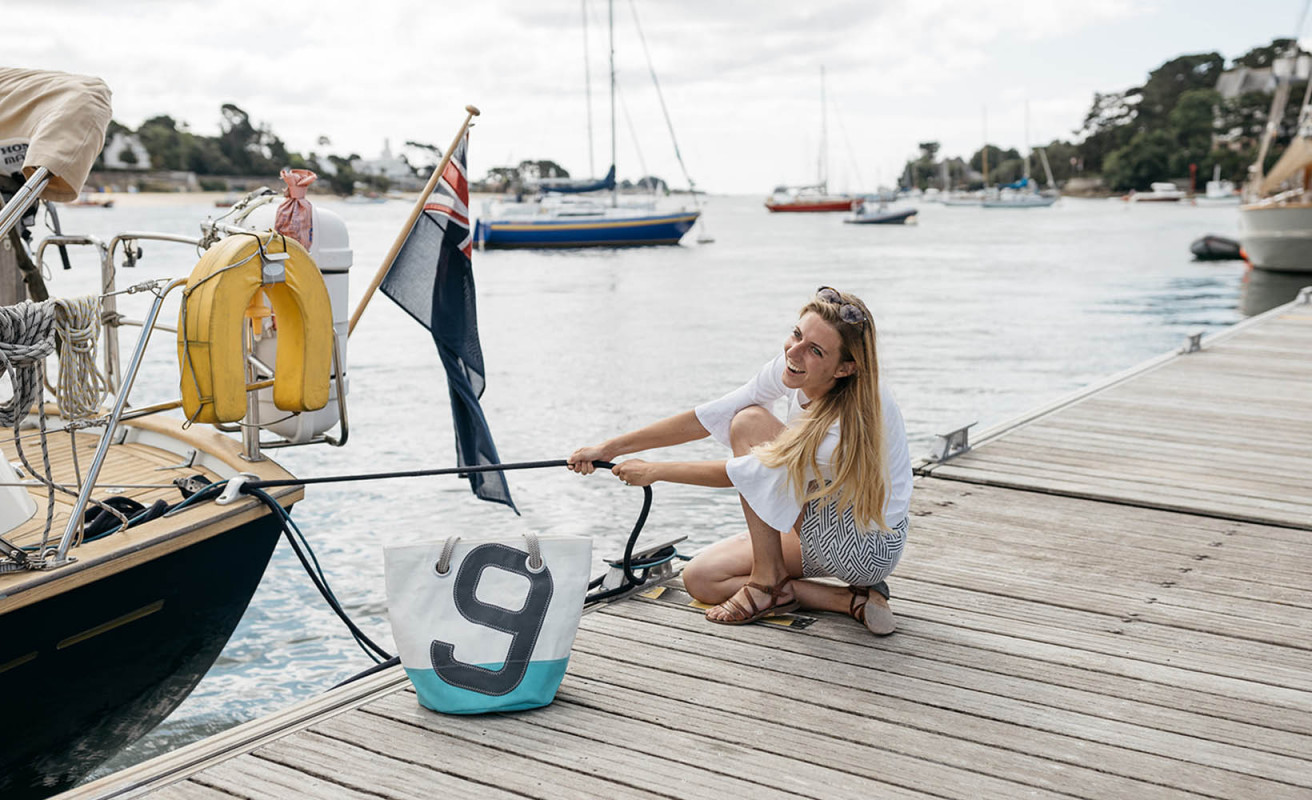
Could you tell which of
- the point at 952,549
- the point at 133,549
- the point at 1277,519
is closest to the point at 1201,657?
the point at 952,549

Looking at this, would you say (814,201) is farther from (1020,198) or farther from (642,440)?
(642,440)

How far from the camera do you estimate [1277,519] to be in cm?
514

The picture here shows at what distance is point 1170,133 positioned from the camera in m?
116

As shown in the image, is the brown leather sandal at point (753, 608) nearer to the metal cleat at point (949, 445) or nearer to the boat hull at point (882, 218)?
the metal cleat at point (949, 445)

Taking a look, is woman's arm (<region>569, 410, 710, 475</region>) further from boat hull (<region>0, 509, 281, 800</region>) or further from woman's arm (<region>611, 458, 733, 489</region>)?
boat hull (<region>0, 509, 281, 800</region>)

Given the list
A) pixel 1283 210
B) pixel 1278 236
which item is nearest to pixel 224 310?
pixel 1283 210

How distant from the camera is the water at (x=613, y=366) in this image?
7223 mm

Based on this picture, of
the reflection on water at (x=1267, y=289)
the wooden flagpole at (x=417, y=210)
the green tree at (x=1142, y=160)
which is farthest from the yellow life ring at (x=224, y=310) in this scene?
the green tree at (x=1142, y=160)

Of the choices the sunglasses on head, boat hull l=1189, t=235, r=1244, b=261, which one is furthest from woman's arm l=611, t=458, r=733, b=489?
boat hull l=1189, t=235, r=1244, b=261

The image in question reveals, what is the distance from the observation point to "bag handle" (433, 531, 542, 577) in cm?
297

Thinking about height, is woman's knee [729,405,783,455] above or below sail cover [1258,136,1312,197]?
below

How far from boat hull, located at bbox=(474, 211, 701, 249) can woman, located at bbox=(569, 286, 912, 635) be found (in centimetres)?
4444

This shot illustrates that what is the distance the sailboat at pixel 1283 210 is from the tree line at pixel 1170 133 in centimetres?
7135

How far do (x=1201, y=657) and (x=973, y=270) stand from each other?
36.3 metres
